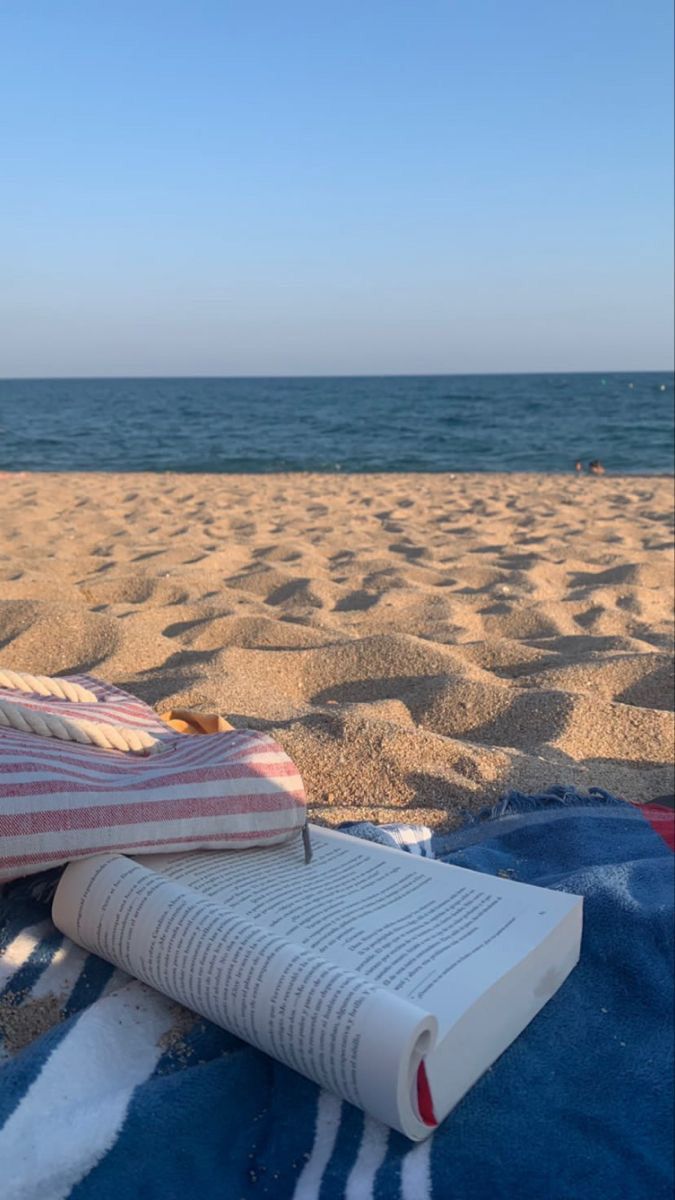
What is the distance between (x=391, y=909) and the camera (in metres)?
1.07

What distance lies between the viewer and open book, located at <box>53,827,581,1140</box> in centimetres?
81

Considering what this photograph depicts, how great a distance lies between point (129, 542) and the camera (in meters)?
4.30

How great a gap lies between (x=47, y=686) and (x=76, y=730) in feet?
0.97

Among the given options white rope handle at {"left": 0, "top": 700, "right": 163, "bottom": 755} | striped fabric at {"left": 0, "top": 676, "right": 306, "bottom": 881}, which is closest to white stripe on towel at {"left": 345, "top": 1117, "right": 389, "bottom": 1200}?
striped fabric at {"left": 0, "top": 676, "right": 306, "bottom": 881}

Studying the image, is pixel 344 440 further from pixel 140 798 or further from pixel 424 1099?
pixel 424 1099

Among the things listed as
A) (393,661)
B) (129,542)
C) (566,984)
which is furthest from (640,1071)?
(129,542)

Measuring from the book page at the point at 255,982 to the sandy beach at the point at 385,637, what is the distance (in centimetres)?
58

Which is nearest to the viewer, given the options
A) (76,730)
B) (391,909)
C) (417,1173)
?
(417,1173)

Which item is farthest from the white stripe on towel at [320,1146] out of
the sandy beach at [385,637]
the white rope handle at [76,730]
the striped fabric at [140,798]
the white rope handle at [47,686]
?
the white rope handle at [47,686]

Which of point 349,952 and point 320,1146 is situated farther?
point 349,952

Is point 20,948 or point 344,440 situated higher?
point 344,440

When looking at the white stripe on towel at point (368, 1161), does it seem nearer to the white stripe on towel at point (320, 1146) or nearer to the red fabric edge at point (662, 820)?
the white stripe on towel at point (320, 1146)

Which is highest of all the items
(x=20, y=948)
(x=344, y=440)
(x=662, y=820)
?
(x=344, y=440)

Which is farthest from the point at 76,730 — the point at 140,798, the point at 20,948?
the point at 20,948
